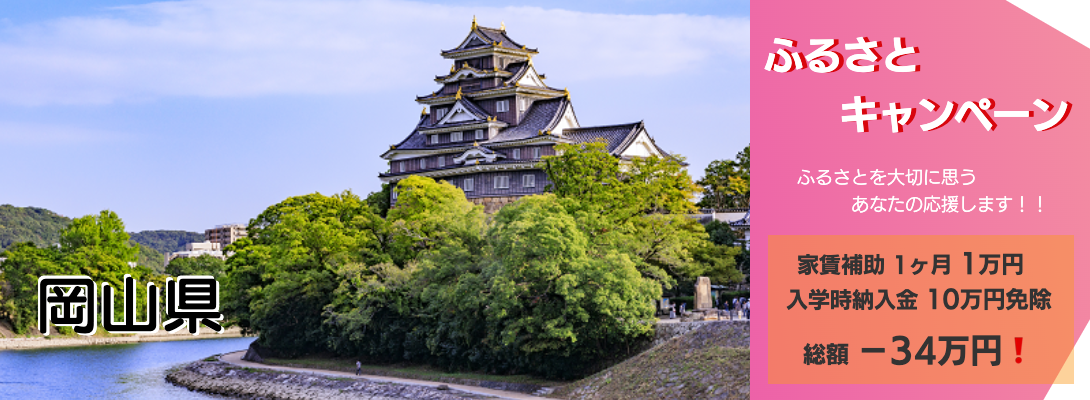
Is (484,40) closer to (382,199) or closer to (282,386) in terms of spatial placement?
(382,199)

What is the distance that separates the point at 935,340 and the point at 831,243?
2113 mm

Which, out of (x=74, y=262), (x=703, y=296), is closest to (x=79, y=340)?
(x=74, y=262)

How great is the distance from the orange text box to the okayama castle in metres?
31.8

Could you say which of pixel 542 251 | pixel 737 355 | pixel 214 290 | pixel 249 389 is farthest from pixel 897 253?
pixel 249 389

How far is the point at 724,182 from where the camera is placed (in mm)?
58406

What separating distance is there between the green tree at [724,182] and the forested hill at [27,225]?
93.0m

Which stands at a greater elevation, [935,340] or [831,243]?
[831,243]

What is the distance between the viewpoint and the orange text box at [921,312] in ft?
50.8

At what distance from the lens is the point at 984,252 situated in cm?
1541

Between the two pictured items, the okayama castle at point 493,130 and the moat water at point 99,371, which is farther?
the okayama castle at point 493,130

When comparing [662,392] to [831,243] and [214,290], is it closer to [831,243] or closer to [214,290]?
[831,243]

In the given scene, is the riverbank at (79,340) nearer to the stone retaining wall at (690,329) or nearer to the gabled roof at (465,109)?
the gabled roof at (465,109)

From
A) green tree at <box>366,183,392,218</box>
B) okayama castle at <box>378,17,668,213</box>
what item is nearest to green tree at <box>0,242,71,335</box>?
green tree at <box>366,183,392,218</box>

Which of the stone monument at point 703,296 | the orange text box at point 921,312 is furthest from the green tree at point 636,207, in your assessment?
the orange text box at point 921,312
